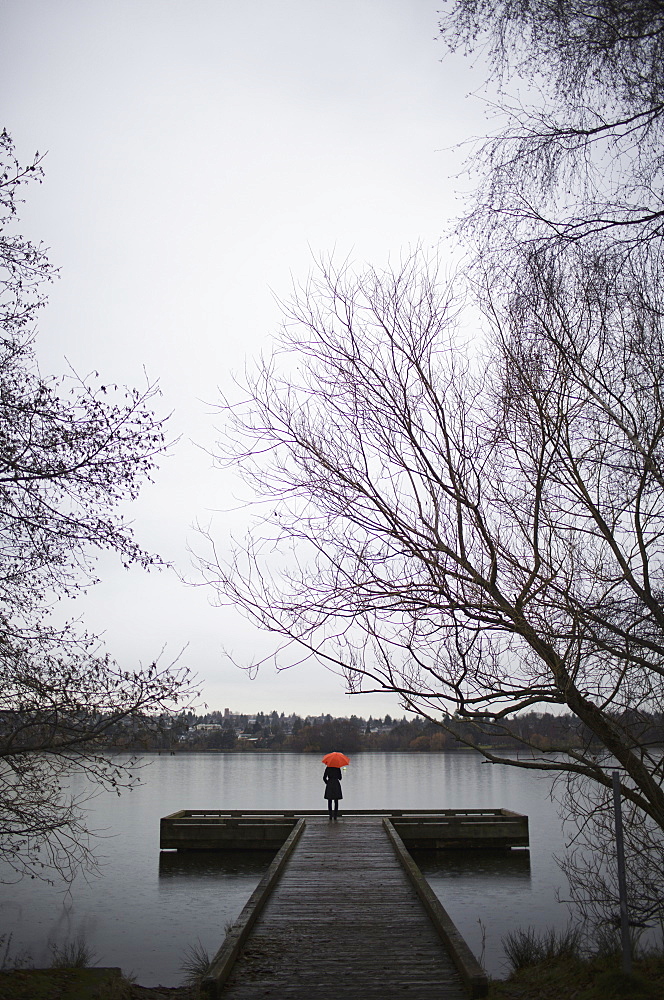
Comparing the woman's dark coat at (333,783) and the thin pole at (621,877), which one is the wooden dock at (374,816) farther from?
the thin pole at (621,877)

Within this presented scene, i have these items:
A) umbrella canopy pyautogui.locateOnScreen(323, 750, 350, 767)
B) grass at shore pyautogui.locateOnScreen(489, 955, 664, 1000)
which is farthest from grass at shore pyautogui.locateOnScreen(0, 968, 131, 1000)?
umbrella canopy pyautogui.locateOnScreen(323, 750, 350, 767)

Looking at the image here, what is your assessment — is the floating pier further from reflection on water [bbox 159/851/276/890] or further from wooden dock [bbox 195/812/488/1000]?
reflection on water [bbox 159/851/276/890]

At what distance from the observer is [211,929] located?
1315 cm

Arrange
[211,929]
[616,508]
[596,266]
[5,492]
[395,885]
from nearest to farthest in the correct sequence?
[596,266], [616,508], [5,492], [395,885], [211,929]

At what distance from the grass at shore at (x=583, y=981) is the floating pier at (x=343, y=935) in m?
0.62

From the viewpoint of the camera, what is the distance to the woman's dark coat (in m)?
17.4

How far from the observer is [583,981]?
6426 mm

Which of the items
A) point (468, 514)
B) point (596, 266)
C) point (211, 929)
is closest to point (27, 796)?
point (468, 514)

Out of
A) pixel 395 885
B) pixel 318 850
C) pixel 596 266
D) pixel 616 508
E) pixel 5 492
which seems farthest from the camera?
pixel 318 850

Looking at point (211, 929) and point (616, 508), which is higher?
point (616, 508)

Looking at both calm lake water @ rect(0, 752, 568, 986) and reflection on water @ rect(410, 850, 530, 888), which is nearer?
calm lake water @ rect(0, 752, 568, 986)

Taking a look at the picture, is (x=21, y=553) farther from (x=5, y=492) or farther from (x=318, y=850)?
(x=318, y=850)

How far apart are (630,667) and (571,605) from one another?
55 centimetres

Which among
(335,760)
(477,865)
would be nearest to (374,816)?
(335,760)
